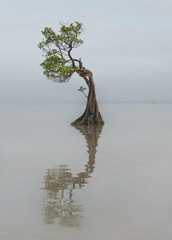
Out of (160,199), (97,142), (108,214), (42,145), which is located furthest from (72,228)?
(97,142)

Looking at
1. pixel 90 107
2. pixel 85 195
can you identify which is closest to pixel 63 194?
pixel 85 195

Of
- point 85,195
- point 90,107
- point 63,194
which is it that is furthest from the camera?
point 90,107

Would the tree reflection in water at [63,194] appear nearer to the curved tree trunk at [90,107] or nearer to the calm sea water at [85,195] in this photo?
the calm sea water at [85,195]

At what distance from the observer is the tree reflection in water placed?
6652mm

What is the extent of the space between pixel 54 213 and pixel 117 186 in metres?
2.67

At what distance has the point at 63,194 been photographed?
327 inches

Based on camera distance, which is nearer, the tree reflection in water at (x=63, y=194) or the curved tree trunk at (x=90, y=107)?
the tree reflection in water at (x=63, y=194)

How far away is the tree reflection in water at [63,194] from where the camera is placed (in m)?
6.65

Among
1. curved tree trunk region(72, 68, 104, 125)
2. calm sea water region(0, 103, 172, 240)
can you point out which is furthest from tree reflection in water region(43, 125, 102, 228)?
curved tree trunk region(72, 68, 104, 125)

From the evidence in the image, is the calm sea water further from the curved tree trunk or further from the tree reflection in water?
the curved tree trunk

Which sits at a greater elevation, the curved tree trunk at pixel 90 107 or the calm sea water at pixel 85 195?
the curved tree trunk at pixel 90 107

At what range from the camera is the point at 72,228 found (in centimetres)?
615

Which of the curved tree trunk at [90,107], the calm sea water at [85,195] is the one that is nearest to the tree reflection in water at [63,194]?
the calm sea water at [85,195]

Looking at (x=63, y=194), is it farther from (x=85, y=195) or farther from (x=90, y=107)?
(x=90, y=107)
